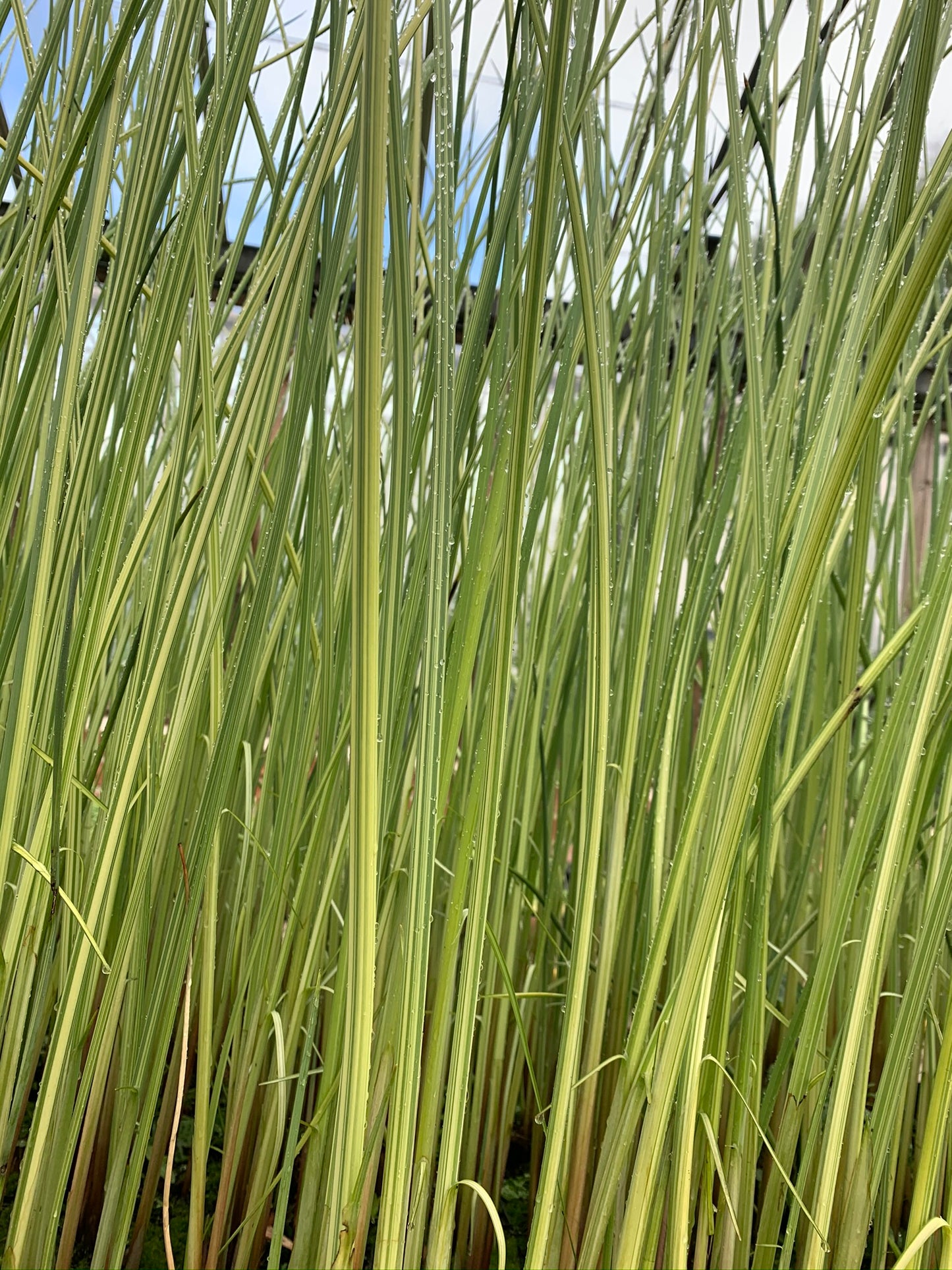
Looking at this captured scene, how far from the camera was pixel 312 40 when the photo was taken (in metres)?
0.36

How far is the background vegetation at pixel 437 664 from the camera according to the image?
0.30m

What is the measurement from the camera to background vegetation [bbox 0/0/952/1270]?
30cm

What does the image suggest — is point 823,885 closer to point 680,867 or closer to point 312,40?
point 680,867

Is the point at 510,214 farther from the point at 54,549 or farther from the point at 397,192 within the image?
the point at 54,549

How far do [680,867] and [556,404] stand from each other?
244mm

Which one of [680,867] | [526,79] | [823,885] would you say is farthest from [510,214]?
[823,885]

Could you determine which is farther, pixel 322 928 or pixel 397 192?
pixel 322 928

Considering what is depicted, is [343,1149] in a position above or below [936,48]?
below

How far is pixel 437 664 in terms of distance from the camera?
30cm

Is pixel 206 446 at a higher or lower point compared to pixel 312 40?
lower

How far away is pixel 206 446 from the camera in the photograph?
41 centimetres

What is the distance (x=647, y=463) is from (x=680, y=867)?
234mm

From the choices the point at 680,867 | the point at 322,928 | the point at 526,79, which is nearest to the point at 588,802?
the point at 680,867

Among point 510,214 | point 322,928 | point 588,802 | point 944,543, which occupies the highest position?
point 510,214
